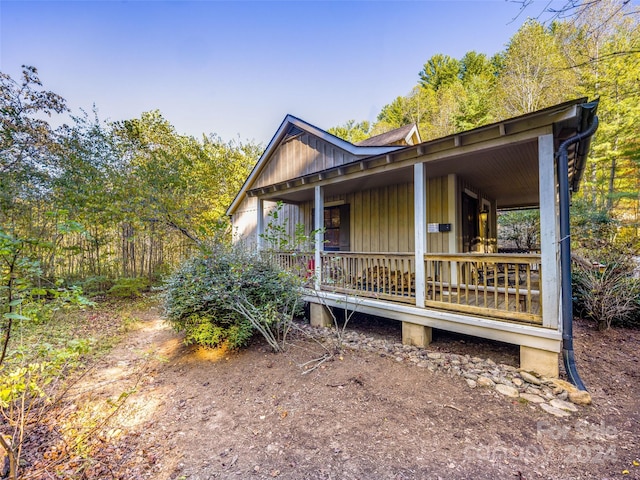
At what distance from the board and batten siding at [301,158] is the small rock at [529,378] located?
A: 5376 millimetres

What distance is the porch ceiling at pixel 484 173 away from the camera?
4656mm

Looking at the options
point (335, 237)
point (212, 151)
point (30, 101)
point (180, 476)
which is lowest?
point (180, 476)

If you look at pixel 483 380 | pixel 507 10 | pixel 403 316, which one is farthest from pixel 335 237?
pixel 507 10

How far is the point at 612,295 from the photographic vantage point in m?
5.11

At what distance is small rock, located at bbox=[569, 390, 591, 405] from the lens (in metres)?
2.96

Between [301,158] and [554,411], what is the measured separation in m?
7.57

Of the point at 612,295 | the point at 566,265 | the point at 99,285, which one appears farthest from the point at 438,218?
the point at 99,285

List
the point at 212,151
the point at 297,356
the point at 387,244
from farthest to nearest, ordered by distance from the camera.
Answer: the point at 212,151, the point at 387,244, the point at 297,356

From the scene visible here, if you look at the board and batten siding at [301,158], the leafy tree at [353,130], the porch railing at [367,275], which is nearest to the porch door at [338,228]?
the board and batten siding at [301,158]

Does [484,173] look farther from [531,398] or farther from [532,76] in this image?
[532,76]

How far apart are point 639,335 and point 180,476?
23.6 feet

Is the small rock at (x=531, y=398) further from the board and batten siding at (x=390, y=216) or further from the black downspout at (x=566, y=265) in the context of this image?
the board and batten siding at (x=390, y=216)

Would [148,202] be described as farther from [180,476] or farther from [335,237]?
[180,476]

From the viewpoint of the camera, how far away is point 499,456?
90.7 inches
